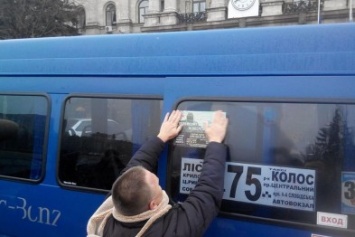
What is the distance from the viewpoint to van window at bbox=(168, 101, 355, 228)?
1854 mm

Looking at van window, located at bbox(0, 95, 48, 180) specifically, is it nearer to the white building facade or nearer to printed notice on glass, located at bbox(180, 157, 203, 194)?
printed notice on glass, located at bbox(180, 157, 203, 194)

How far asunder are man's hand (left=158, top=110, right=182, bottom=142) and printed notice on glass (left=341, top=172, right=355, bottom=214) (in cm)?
90

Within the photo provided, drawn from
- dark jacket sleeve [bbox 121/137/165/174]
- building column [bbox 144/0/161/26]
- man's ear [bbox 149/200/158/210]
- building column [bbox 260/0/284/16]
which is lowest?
man's ear [bbox 149/200/158/210]

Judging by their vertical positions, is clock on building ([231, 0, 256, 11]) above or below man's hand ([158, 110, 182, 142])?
above

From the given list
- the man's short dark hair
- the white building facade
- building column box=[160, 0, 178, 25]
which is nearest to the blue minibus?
the man's short dark hair

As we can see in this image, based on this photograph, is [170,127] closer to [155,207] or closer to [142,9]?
[155,207]

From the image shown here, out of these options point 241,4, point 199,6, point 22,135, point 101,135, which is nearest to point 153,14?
point 199,6

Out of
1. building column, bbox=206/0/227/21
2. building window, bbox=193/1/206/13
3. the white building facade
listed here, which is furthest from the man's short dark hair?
Result: building window, bbox=193/1/206/13

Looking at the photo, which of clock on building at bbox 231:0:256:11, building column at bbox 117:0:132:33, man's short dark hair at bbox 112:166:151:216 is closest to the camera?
man's short dark hair at bbox 112:166:151:216

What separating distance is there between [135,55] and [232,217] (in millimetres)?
1121

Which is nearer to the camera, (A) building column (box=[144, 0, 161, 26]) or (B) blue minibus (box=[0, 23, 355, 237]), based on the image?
(B) blue minibus (box=[0, 23, 355, 237])

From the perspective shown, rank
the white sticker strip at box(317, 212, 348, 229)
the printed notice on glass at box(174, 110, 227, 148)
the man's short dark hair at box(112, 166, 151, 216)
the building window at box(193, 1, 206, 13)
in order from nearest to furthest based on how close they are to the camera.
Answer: the man's short dark hair at box(112, 166, 151, 216) → the white sticker strip at box(317, 212, 348, 229) → the printed notice on glass at box(174, 110, 227, 148) → the building window at box(193, 1, 206, 13)

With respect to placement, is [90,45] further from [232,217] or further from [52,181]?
[232,217]

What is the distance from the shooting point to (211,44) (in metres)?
2.16
